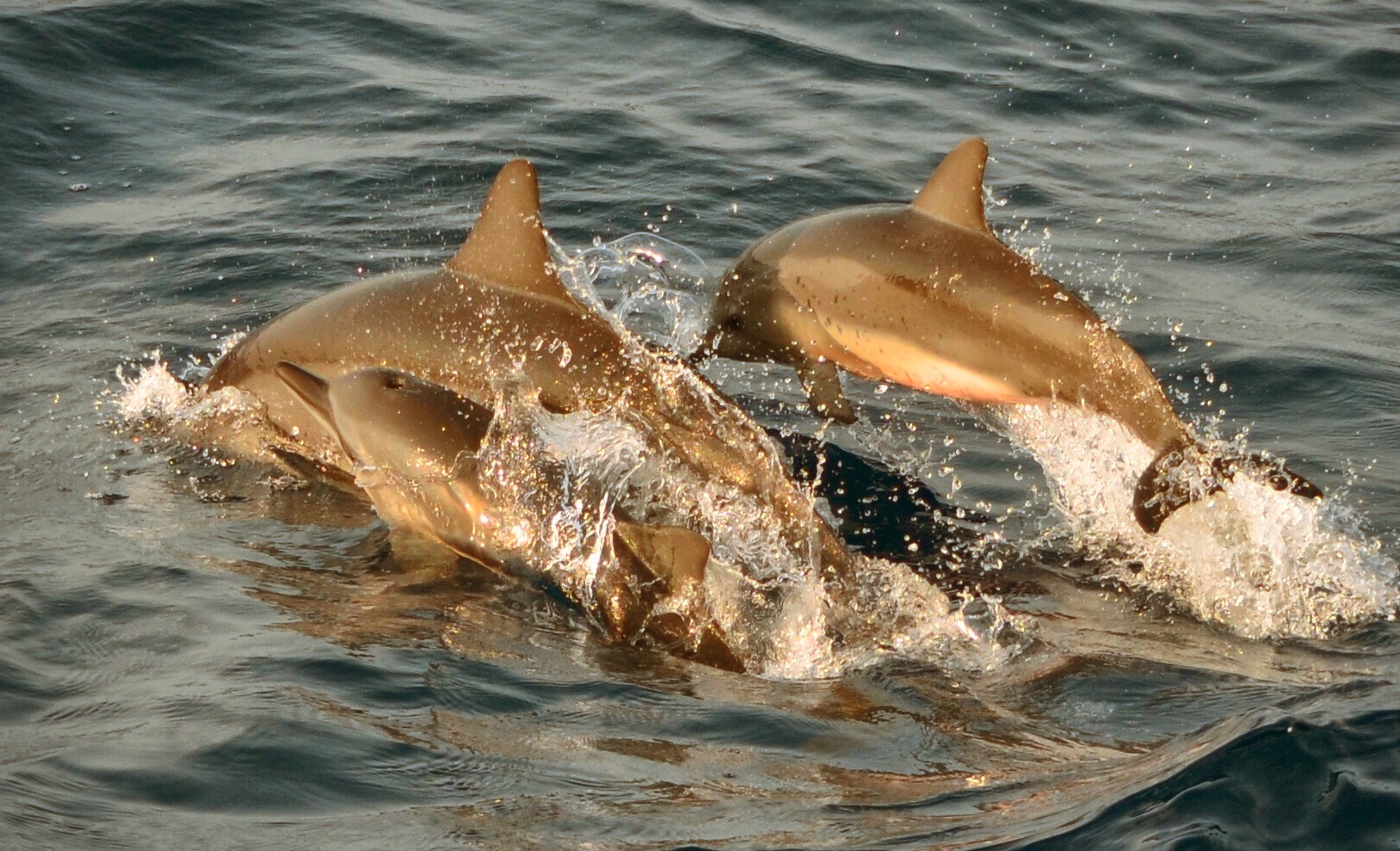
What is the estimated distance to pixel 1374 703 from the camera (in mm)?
5609

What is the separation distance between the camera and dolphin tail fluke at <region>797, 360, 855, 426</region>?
29.1 feet

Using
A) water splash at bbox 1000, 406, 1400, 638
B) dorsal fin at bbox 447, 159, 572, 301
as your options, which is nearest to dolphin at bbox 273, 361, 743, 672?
dorsal fin at bbox 447, 159, 572, 301

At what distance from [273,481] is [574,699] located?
119 inches

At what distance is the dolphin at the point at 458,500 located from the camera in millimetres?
6527

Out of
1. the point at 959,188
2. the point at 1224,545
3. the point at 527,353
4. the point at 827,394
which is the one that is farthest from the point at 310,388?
the point at 1224,545

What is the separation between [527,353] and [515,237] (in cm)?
52

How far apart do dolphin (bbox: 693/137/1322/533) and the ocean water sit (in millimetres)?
275

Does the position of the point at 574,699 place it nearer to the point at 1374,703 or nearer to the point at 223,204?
the point at 1374,703

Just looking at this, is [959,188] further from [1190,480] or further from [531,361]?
[531,361]

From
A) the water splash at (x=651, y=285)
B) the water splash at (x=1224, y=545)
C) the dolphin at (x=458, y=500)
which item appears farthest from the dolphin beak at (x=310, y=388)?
the water splash at (x=1224, y=545)

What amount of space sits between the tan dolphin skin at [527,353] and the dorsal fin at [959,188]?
181cm

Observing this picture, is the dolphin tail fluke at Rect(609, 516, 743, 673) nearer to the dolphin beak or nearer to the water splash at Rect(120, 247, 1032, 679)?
the water splash at Rect(120, 247, 1032, 679)

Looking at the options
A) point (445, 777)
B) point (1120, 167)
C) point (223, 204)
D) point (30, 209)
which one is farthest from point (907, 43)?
Result: point (445, 777)

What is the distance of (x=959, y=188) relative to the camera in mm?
8773
